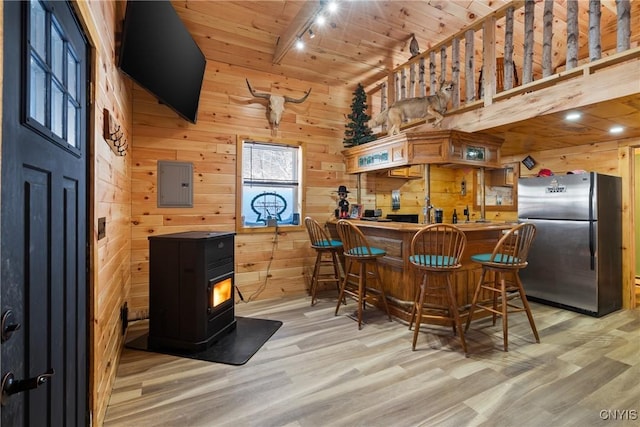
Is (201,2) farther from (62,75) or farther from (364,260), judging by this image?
(364,260)

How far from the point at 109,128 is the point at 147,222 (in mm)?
1737

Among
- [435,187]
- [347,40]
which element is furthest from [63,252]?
[435,187]

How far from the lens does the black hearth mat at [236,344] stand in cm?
243

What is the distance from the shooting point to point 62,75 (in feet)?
3.92

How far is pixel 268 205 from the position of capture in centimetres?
414

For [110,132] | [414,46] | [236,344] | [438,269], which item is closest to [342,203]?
[438,269]

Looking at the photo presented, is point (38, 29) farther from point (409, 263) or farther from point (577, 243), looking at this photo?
point (577, 243)

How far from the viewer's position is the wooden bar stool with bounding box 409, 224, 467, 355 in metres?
2.56

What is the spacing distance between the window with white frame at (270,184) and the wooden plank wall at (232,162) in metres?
0.14

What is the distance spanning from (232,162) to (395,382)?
2.99 metres

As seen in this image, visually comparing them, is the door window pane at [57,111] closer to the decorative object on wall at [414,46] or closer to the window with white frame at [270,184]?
the window with white frame at [270,184]

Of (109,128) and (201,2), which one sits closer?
(109,128)

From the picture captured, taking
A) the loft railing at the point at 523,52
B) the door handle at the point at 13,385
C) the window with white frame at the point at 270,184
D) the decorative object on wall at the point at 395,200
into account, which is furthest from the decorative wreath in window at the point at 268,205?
the door handle at the point at 13,385

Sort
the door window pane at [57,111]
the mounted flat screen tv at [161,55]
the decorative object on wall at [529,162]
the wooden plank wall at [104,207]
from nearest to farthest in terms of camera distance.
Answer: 1. the door window pane at [57,111]
2. the wooden plank wall at [104,207]
3. the mounted flat screen tv at [161,55]
4. the decorative object on wall at [529,162]
